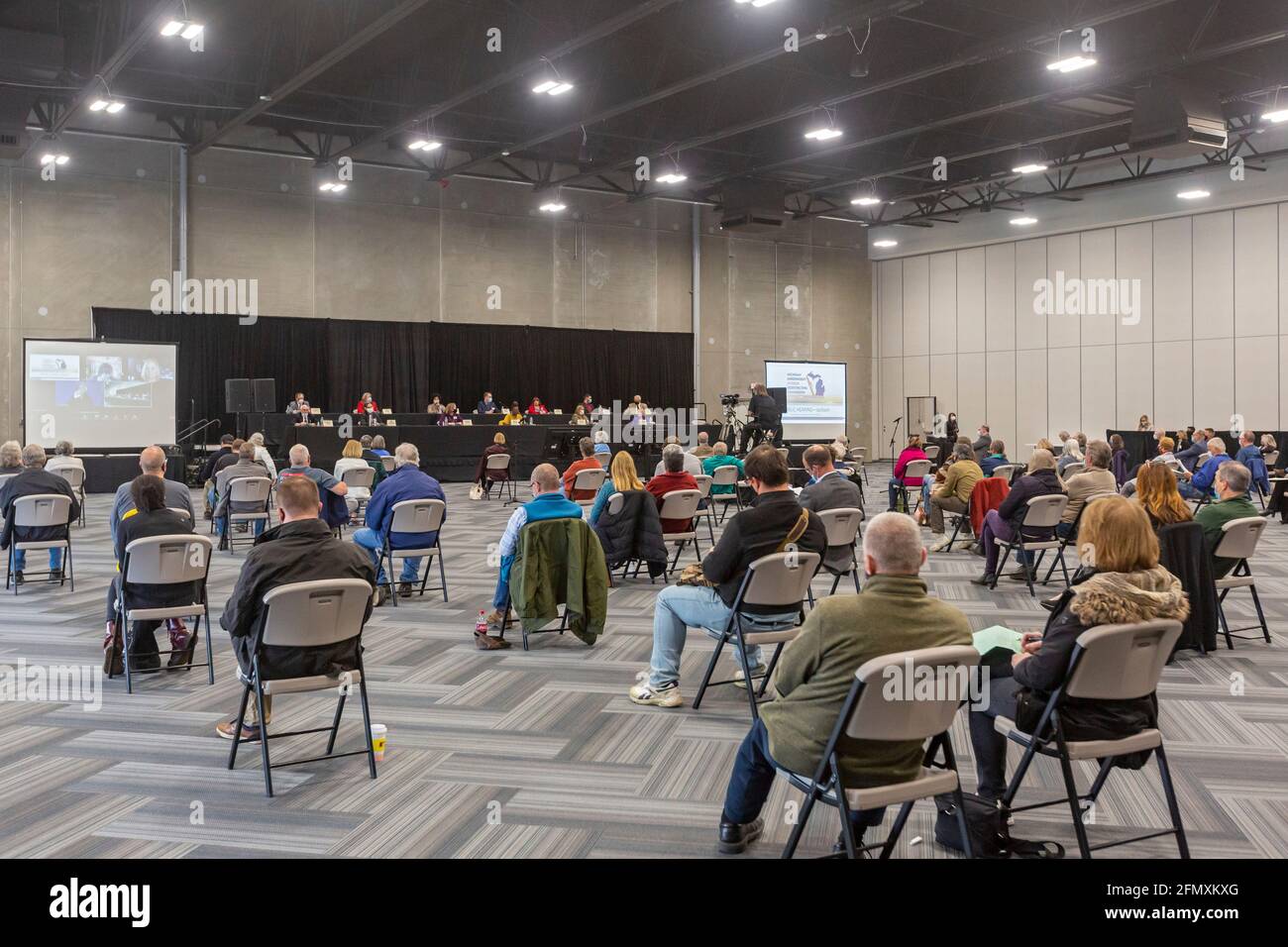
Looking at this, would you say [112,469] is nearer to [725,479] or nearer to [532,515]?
[725,479]

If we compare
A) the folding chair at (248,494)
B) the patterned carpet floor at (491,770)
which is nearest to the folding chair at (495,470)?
the folding chair at (248,494)

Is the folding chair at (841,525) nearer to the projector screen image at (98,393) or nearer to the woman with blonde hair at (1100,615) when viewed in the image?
the woman with blonde hair at (1100,615)

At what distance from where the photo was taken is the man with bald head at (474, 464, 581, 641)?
5.59m

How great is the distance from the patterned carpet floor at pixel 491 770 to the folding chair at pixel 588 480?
3.77m

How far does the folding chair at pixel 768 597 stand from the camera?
4.31m

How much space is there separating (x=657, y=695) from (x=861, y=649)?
2.28 metres

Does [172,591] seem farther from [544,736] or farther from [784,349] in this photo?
[784,349]

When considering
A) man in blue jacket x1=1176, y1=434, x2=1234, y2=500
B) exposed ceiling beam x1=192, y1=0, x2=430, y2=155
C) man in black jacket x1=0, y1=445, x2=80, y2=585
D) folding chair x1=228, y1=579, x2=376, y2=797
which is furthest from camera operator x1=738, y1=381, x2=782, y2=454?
folding chair x1=228, y1=579, x2=376, y2=797

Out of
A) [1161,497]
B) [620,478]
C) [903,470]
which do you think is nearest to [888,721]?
[1161,497]

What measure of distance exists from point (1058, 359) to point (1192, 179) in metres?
4.63

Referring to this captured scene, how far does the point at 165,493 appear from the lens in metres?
5.84

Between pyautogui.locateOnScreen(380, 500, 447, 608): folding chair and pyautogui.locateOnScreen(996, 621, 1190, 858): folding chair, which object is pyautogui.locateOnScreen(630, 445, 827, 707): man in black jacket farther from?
pyautogui.locateOnScreen(380, 500, 447, 608): folding chair
